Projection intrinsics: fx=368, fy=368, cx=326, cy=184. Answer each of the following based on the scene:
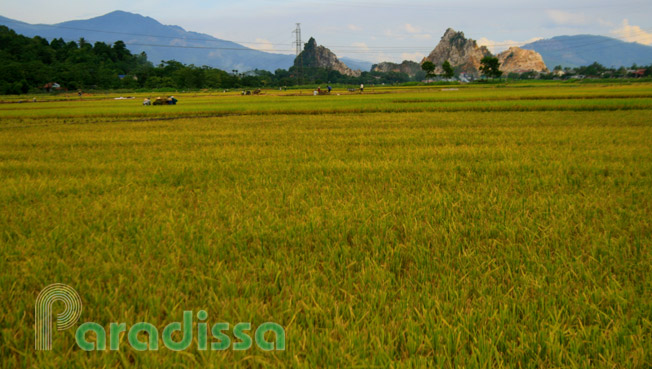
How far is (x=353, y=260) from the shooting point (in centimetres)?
221

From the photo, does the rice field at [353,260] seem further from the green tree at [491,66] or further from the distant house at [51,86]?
the green tree at [491,66]

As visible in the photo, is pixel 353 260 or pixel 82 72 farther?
pixel 82 72

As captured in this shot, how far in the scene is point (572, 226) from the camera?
106 inches

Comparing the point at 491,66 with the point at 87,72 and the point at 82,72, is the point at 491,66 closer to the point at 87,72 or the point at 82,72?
the point at 87,72

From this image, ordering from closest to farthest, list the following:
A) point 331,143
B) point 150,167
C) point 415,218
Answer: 1. point 415,218
2. point 150,167
3. point 331,143

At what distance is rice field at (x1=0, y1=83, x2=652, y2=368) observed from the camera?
1.40 meters

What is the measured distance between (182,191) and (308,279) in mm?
2652

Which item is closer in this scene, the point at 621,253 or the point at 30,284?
the point at 30,284

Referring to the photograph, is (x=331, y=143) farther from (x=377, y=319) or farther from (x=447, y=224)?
(x=377, y=319)

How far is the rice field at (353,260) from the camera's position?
55.1 inches

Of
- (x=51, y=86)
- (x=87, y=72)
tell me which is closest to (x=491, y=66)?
(x=87, y=72)

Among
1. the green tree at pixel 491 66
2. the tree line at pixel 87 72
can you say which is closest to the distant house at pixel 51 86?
the tree line at pixel 87 72

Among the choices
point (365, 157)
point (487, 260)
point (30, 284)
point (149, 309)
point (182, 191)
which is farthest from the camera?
point (365, 157)

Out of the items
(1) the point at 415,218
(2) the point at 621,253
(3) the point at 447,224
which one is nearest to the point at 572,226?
(2) the point at 621,253
